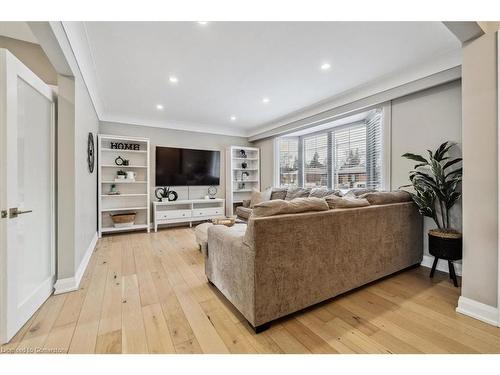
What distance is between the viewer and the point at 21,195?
1.68 m

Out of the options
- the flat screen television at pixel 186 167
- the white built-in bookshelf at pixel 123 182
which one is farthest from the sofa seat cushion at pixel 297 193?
the white built-in bookshelf at pixel 123 182

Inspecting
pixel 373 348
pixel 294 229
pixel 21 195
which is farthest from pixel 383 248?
pixel 21 195

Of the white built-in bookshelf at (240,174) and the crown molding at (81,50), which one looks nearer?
the crown molding at (81,50)

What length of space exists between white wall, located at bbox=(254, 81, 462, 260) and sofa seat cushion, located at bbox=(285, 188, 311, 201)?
4.98ft

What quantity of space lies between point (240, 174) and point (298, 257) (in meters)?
4.57

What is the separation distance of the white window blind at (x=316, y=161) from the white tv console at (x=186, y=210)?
7.29 ft

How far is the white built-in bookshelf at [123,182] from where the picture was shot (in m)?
4.26

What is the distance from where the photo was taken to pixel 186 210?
4965 millimetres

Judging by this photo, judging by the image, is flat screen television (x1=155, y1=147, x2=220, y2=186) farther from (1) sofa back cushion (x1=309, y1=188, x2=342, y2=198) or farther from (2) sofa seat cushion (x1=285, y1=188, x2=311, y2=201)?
(1) sofa back cushion (x1=309, y1=188, x2=342, y2=198)

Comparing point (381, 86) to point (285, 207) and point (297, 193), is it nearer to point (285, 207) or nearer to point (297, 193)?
point (297, 193)

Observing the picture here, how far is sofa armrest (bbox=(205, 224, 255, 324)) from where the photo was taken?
150 cm

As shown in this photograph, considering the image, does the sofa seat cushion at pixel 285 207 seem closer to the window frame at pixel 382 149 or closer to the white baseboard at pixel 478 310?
the white baseboard at pixel 478 310
